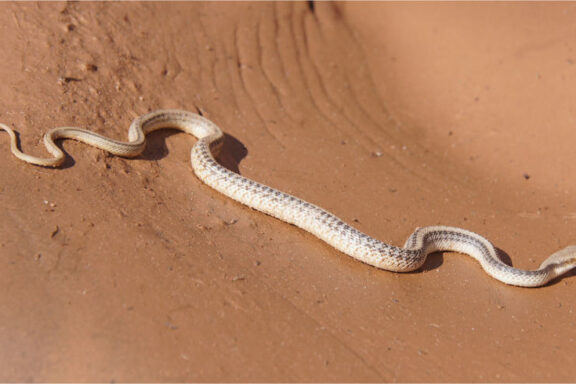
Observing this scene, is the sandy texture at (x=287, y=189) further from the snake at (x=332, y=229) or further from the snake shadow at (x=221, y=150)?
the snake at (x=332, y=229)

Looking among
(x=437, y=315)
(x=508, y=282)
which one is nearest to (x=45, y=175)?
(x=437, y=315)

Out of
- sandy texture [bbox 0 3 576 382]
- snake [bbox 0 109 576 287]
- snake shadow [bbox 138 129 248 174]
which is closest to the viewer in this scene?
sandy texture [bbox 0 3 576 382]

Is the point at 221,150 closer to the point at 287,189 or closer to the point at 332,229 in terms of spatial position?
Answer: the point at 287,189

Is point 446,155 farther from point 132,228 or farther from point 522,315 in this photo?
point 132,228

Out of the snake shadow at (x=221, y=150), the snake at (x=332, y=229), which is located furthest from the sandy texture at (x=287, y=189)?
the snake at (x=332, y=229)

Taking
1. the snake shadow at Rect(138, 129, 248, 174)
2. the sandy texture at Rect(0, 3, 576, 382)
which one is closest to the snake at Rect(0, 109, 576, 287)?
the sandy texture at Rect(0, 3, 576, 382)

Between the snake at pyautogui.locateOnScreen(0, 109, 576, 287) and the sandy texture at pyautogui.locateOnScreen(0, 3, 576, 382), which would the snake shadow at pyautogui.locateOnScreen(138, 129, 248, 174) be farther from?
the snake at pyautogui.locateOnScreen(0, 109, 576, 287)

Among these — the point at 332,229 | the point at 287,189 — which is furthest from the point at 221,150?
the point at 332,229
